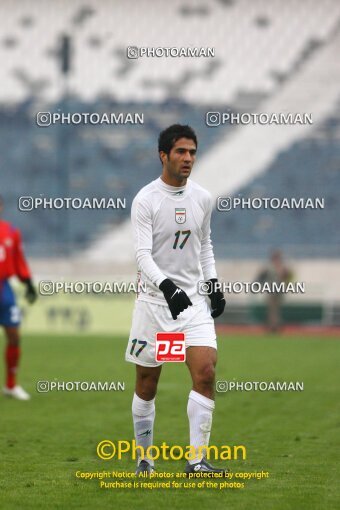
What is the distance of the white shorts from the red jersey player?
222 inches

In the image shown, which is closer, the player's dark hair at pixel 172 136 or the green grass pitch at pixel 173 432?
the green grass pitch at pixel 173 432

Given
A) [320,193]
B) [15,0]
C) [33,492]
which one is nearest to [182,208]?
[33,492]

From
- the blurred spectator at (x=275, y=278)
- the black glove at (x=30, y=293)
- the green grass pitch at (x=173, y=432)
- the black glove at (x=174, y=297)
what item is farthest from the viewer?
the blurred spectator at (x=275, y=278)

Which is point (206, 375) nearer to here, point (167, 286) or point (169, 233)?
point (167, 286)

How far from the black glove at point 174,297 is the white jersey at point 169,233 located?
150mm

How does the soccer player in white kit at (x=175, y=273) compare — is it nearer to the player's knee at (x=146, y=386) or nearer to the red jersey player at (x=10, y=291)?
the player's knee at (x=146, y=386)

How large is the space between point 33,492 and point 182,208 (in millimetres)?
1807

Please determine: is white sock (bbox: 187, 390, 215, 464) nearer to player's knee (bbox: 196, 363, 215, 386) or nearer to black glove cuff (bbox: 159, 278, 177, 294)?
player's knee (bbox: 196, 363, 215, 386)

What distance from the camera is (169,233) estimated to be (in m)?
6.23

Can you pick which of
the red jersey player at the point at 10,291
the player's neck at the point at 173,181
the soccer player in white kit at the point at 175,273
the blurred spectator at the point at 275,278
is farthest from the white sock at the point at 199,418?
the blurred spectator at the point at 275,278

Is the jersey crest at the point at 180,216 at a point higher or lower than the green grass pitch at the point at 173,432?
higher

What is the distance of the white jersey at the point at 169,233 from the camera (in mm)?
6168

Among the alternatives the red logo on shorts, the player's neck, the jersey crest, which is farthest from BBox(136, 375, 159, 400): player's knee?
the player's neck

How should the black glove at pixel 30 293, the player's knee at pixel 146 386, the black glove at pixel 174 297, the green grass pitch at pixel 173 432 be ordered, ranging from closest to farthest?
the green grass pitch at pixel 173 432 < the black glove at pixel 174 297 < the player's knee at pixel 146 386 < the black glove at pixel 30 293
